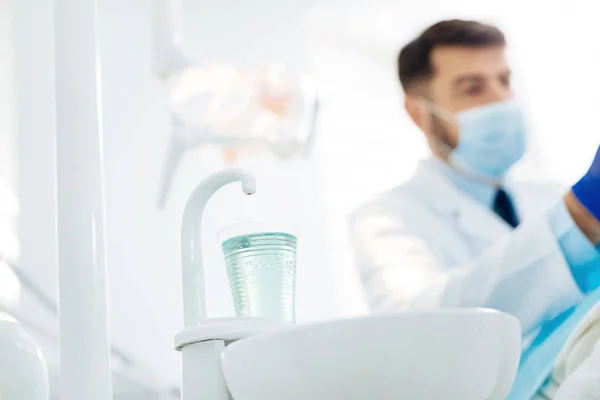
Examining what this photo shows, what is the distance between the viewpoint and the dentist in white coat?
110 cm

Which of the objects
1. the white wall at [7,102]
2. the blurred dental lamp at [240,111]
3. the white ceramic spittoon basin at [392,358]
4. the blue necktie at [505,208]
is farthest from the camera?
the blurred dental lamp at [240,111]

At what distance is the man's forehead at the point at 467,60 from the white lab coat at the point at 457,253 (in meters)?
0.16

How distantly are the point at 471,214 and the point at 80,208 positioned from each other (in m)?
0.69

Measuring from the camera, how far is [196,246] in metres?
0.73

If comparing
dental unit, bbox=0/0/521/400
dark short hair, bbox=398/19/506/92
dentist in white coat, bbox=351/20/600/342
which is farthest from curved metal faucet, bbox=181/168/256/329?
dark short hair, bbox=398/19/506/92

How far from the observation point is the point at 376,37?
1.33 m

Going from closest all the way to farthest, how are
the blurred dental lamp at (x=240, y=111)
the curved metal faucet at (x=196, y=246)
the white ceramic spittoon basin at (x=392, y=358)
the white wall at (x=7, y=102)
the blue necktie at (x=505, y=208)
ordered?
1. the white ceramic spittoon basin at (x=392, y=358)
2. the curved metal faucet at (x=196, y=246)
3. the white wall at (x=7, y=102)
4. the blue necktie at (x=505, y=208)
5. the blurred dental lamp at (x=240, y=111)

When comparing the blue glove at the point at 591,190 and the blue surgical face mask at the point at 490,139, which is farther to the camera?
the blue surgical face mask at the point at 490,139

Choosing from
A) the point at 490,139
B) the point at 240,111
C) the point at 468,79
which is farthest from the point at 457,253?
the point at 240,111

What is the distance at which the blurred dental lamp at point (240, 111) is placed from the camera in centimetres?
131

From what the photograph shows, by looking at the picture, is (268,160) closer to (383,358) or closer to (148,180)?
(148,180)

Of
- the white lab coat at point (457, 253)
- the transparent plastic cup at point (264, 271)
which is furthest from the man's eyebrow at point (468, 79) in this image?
the transparent plastic cup at point (264, 271)

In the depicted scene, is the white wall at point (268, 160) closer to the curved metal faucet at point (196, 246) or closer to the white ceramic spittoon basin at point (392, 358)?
the curved metal faucet at point (196, 246)

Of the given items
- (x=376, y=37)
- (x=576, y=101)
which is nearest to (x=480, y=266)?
(x=576, y=101)
